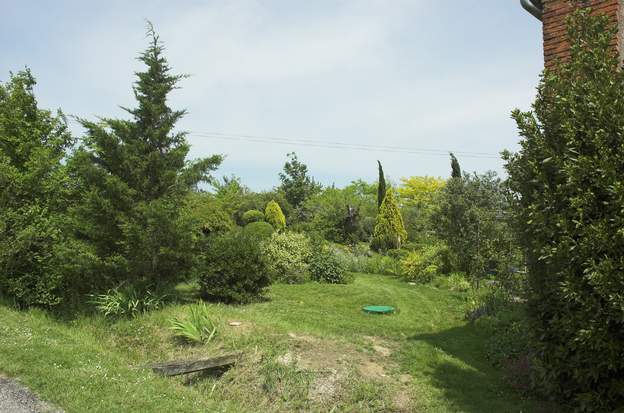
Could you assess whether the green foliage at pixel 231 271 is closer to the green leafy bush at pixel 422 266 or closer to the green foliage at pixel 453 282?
the green foliage at pixel 453 282

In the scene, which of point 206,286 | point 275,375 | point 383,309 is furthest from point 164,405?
point 383,309

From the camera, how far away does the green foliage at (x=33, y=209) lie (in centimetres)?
1006

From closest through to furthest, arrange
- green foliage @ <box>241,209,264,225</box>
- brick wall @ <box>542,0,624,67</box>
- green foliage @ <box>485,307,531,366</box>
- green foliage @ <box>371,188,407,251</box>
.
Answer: brick wall @ <box>542,0,624,67</box>
green foliage @ <box>485,307,531,366</box>
green foliage @ <box>371,188,407,251</box>
green foliage @ <box>241,209,264,225</box>

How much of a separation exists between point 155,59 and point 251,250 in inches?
182

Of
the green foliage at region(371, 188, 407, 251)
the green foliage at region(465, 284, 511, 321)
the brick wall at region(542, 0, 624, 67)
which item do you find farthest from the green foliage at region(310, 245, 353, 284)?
the brick wall at region(542, 0, 624, 67)

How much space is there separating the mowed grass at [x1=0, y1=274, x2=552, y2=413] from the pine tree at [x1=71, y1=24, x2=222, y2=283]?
3.92 ft

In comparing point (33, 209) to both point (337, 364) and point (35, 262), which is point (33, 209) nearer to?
point (35, 262)

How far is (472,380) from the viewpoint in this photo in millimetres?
6523

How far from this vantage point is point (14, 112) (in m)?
11.4

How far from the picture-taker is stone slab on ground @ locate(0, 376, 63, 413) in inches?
192

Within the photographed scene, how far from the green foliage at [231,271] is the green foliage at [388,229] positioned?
34.4 ft

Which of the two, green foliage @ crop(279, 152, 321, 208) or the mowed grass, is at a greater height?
green foliage @ crop(279, 152, 321, 208)

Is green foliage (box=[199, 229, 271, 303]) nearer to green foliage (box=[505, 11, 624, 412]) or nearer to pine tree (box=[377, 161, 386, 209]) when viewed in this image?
green foliage (box=[505, 11, 624, 412])

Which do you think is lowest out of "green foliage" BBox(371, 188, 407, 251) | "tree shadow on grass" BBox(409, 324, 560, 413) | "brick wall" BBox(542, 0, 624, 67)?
"tree shadow on grass" BBox(409, 324, 560, 413)
